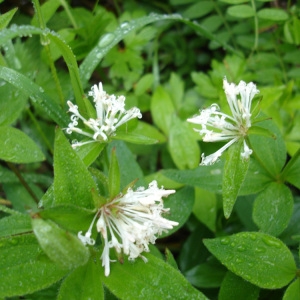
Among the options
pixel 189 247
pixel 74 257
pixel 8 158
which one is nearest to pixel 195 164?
pixel 189 247

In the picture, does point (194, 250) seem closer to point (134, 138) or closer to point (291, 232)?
point (291, 232)

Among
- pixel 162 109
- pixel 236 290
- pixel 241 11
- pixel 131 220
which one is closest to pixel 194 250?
pixel 236 290

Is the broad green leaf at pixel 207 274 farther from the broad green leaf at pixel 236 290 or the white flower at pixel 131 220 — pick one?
the white flower at pixel 131 220

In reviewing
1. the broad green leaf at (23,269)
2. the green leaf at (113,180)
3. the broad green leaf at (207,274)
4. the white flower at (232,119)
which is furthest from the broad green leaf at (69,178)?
the broad green leaf at (207,274)

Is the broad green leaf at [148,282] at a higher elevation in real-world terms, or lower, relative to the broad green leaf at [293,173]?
higher

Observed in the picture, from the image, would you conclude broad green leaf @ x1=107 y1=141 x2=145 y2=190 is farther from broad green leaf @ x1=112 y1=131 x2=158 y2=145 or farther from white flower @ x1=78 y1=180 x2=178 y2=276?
white flower @ x1=78 y1=180 x2=178 y2=276

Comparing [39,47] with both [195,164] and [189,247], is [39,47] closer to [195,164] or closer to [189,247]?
[195,164]

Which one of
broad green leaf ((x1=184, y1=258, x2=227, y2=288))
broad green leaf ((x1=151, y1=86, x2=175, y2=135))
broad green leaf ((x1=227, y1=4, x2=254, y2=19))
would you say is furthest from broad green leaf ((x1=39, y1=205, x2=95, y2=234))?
broad green leaf ((x1=227, y1=4, x2=254, y2=19))
